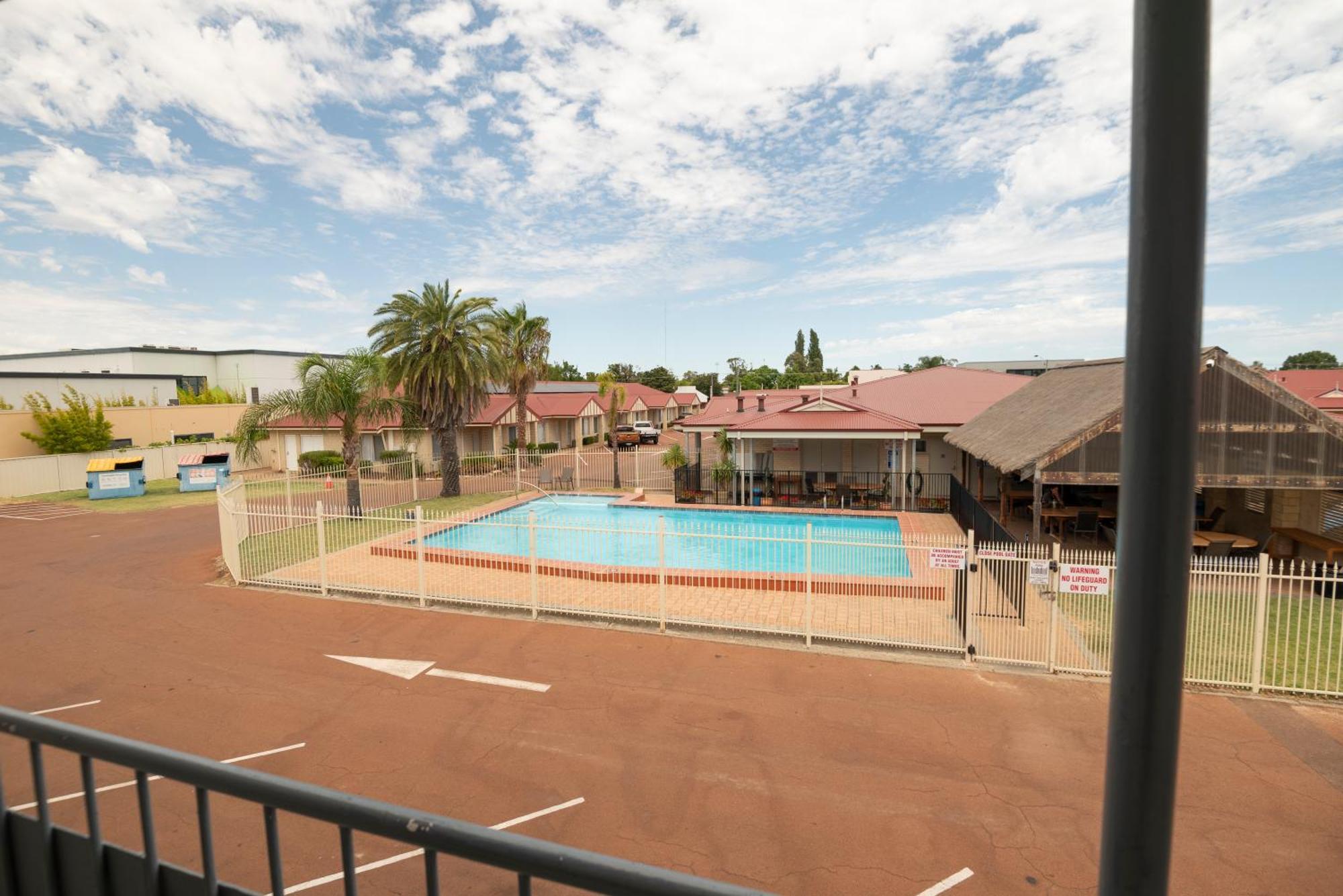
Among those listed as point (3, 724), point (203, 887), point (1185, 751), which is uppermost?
point (3, 724)

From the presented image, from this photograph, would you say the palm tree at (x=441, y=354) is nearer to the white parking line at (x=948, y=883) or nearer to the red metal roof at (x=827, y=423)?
the red metal roof at (x=827, y=423)

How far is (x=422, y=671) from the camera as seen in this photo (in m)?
9.84

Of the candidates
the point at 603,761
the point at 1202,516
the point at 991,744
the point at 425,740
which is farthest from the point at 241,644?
the point at 1202,516

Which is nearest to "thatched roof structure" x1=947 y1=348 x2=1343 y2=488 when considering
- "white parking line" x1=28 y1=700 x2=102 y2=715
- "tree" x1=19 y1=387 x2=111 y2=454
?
"white parking line" x1=28 y1=700 x2=102 y2=715

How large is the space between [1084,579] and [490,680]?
8.17 meters

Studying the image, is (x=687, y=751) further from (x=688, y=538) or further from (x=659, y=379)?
(x=659, y=379)

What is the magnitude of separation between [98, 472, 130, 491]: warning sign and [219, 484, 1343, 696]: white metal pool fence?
14607 mm

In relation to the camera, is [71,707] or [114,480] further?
[114,480]

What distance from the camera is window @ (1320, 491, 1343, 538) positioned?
15.2 metres

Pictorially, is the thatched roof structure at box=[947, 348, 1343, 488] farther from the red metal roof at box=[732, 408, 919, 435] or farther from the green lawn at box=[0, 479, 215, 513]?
the green lawn at box=[0, 479, 215, 513]

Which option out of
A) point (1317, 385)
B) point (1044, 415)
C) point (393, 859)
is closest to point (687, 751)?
point (393, 859)

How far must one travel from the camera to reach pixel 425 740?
7777 millimetres

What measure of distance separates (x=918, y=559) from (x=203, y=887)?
15202 mm

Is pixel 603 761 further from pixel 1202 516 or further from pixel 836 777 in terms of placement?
pixel 1202 516
